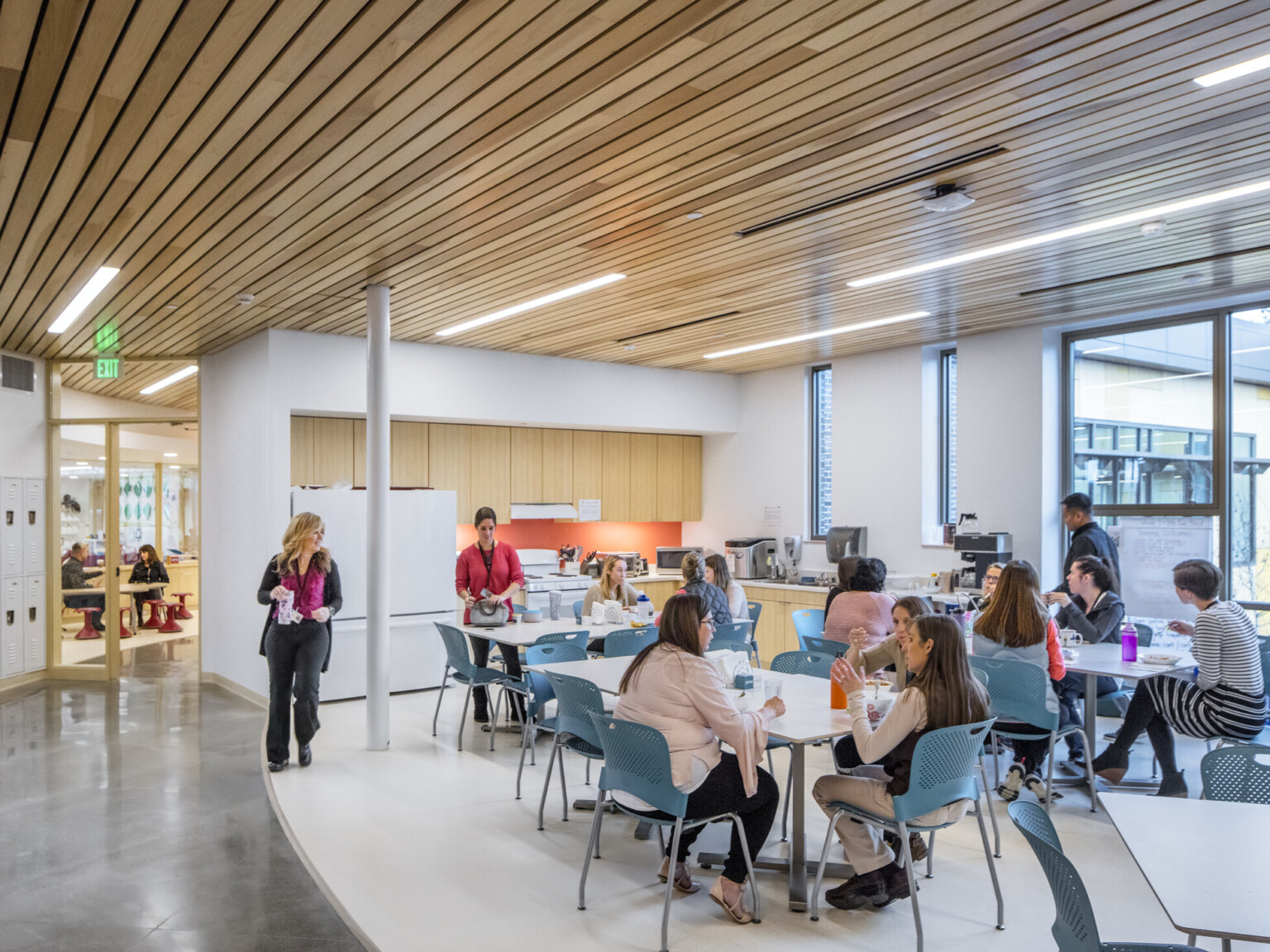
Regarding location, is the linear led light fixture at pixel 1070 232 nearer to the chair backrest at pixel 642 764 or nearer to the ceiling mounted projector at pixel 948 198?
the ceiling mounted projector at pixel 948 198

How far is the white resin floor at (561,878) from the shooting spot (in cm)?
334

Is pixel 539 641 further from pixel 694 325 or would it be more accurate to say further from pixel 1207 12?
pixel 1207 12

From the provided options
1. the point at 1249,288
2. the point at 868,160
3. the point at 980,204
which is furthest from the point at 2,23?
the point at 1249,288

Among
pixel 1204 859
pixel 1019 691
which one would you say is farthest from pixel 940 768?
pixel 1019 691

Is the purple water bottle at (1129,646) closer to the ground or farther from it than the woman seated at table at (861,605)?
closer to the ground

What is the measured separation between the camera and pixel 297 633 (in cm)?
550

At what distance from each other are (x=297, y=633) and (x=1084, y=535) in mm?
5228

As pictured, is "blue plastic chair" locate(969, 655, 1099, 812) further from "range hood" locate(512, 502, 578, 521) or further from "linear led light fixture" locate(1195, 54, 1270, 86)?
"range hood" locate(512, 502, 578, 521)

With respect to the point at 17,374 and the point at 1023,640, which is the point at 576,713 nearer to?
the point at 1023,640

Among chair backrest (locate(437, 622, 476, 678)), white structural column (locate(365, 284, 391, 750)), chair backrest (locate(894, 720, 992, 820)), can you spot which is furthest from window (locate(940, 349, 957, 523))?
chair backrest (locate(894, 720, 992, 820))

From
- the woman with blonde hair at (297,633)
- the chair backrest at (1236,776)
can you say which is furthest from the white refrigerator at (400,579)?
the chair backrest at (1236,776)

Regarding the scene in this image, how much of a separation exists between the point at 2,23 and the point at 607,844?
384 cm

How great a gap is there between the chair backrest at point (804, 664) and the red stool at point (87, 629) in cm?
742

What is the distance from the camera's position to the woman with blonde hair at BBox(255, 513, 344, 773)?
17.9 ft
